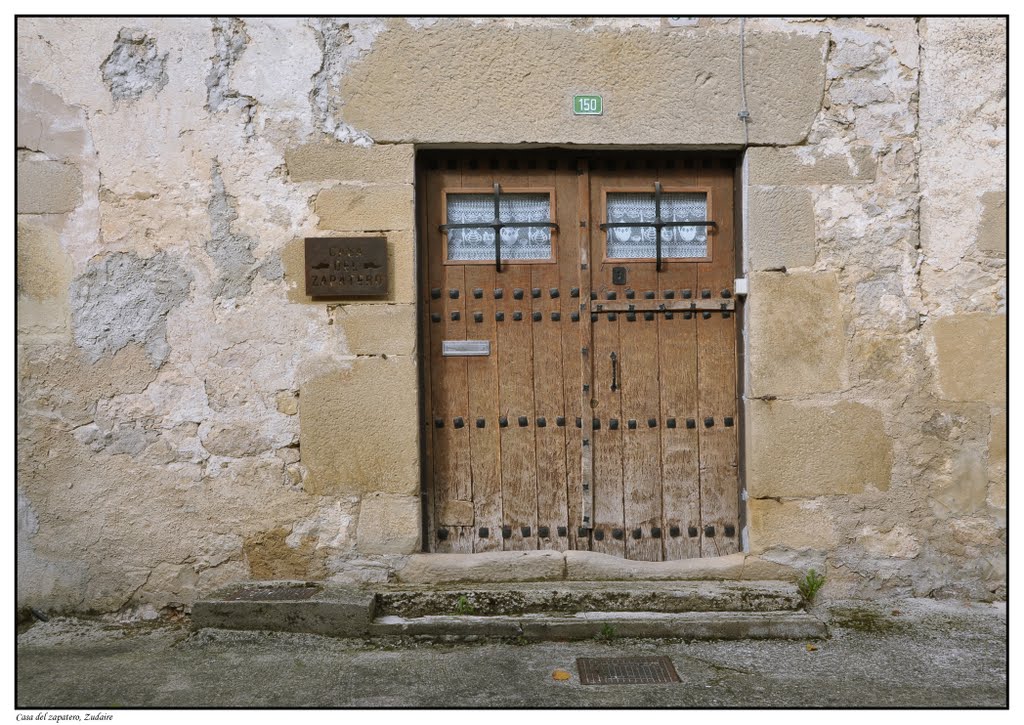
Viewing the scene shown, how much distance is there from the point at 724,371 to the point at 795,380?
31 centimetres

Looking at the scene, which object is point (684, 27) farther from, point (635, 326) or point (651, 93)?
point (635, 326)

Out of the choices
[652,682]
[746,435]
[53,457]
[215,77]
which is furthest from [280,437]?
[746,435]

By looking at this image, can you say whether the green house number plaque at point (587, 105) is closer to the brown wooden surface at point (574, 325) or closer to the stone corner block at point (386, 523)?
the brown wooden surface at point (574, 325)

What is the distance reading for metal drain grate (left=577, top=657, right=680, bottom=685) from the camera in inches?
103

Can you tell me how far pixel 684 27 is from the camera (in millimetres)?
3234

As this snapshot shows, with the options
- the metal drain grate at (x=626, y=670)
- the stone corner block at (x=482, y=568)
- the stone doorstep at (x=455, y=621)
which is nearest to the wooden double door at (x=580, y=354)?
the stone corner block at (x=482, y=568)

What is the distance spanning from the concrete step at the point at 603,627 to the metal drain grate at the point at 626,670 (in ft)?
0.65

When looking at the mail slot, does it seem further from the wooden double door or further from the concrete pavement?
the concrete pavement

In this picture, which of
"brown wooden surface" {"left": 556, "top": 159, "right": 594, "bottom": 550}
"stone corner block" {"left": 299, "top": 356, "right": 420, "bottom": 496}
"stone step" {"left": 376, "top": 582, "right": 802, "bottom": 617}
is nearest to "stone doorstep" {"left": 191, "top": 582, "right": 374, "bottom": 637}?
"stone step" {"left": 376, "top": 582, "right": 802, "bottom": 617}

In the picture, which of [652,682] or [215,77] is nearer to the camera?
[652,682]

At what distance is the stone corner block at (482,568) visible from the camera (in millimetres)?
3234

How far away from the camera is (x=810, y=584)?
325cm

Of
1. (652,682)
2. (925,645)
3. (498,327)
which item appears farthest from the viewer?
(498,327)

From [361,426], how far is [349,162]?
3.54 feet
